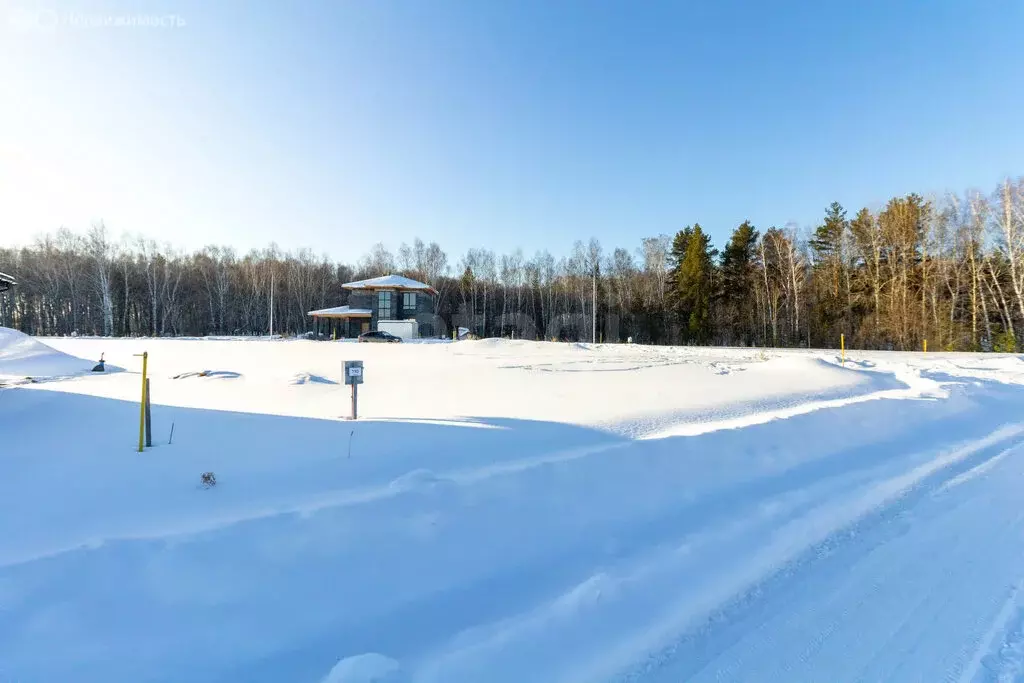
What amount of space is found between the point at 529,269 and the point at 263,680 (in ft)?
188

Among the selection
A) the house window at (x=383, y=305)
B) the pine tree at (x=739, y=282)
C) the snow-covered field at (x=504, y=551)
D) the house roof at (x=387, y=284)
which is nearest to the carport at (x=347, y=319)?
the house window at (x=383, y=305)

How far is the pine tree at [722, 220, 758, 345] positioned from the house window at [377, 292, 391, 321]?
95.5ft

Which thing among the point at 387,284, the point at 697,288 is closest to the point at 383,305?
the point at 387,284

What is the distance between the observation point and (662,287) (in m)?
49.9

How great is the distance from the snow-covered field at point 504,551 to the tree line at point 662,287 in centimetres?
2904

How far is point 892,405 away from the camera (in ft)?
30.7

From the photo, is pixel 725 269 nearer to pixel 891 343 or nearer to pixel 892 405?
pixel 891 343

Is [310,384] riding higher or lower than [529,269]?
lower

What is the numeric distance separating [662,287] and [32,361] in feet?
152

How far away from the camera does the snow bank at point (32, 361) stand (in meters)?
17.3

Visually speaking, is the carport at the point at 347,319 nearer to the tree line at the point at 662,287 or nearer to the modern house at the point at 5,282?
the tree line at the point at 662,287

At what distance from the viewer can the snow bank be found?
17.3 meters

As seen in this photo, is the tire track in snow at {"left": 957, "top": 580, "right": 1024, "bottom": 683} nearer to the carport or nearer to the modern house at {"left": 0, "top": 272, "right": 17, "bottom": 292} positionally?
the modern house at {"left": 0, "top": 272, "right": 17, "bottom": 292}

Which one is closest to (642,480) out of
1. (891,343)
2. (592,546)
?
(592,546)
